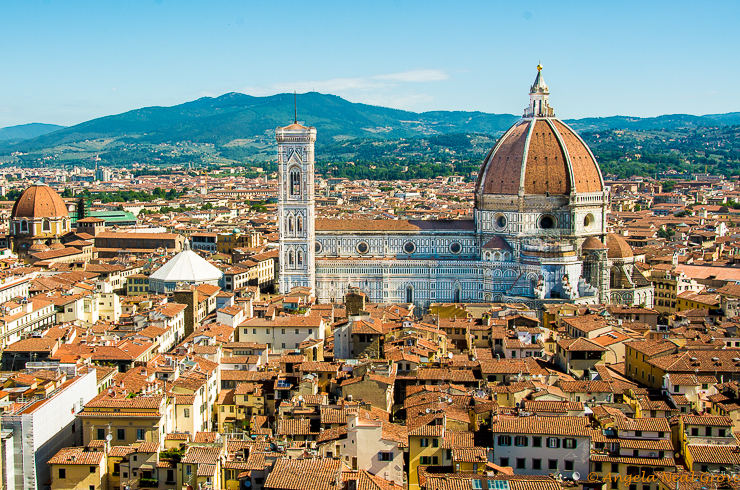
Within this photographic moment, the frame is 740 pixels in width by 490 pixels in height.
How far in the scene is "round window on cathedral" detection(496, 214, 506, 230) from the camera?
74.1 meters

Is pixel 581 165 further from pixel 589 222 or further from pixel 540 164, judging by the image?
pixel 589 222

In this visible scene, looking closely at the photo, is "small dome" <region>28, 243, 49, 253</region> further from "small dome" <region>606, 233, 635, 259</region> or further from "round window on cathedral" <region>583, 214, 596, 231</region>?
"small dome" <region>606, 233, 635, 259</region>

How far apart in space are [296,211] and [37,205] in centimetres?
4558

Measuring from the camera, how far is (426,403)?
1297 inches

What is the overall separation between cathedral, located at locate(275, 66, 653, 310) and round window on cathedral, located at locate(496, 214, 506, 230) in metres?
0.08

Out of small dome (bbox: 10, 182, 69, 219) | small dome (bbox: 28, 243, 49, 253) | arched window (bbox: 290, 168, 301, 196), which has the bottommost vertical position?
small dome (bbox: 28, 243, 49, 253)

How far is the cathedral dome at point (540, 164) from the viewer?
7394 cm

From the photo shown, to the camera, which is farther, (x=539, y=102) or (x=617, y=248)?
(x=539, y=102)

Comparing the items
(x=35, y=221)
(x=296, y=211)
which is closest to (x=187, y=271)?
(x=296, y=211)

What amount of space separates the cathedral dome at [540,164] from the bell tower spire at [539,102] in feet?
4.47

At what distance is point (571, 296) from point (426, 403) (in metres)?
36.2

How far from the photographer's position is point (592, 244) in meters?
70.9

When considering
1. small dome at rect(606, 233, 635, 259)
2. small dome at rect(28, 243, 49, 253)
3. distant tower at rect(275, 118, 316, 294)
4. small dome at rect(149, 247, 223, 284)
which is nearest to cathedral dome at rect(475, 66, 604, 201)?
small dome at rect(606, 233, 635, 259)

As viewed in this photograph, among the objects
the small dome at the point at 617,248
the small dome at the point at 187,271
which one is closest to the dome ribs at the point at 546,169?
the small dome at the point at 617,248
